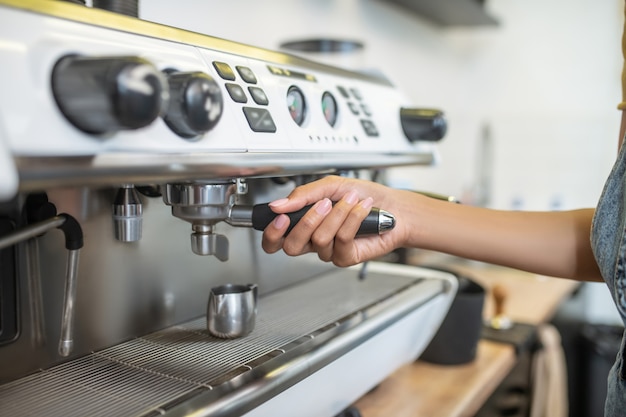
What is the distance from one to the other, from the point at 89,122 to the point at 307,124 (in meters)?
0.25

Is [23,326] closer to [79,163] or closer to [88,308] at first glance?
[88,308]

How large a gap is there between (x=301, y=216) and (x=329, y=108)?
0.47 ft

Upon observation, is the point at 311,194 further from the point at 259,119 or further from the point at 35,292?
the point at 35,292

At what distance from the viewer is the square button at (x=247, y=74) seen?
48 cm

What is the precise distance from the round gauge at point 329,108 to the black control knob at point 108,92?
28 cm

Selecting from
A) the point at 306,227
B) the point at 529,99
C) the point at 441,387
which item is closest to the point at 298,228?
the point at 306,227

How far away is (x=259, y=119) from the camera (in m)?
0.47

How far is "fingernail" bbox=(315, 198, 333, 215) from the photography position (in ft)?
1.62

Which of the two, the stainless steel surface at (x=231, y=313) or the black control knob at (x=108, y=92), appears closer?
the black control knob at (x=108, y=92)

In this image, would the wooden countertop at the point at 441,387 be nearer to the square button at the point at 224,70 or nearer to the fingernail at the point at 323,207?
the fingernail at the point at 323,207

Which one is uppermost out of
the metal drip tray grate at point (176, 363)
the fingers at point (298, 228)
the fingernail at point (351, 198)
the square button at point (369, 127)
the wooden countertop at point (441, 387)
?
the square button at point (369, 127)

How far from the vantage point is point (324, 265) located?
0.85 metres

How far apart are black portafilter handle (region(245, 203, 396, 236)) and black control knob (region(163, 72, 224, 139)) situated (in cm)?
13

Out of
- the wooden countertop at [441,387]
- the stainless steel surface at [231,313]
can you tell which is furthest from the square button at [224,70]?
the wooden countertop at [441,387]
